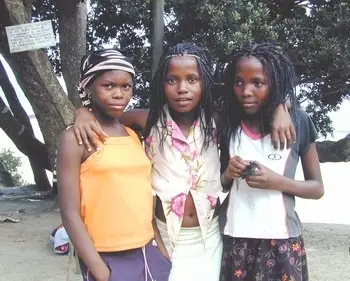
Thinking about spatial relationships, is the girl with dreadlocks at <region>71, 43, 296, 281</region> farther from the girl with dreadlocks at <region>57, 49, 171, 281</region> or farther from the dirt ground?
the dirt ground

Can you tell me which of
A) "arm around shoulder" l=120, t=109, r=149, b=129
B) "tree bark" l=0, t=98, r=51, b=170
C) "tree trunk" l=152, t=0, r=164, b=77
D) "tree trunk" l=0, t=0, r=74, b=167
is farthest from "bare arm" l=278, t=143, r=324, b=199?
"tree bark" l=0, t=98, r=51, b=170

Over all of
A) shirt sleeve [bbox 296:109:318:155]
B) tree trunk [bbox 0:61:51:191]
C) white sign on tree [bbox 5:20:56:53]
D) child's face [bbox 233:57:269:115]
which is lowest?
shirt sleeve [bbox 296:109:318:155]

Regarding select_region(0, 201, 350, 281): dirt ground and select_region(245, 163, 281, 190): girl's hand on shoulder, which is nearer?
select_region(245, 163, 281, 190): girl's hand on shoulder

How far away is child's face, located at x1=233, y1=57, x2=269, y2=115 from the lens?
2215 millimetres

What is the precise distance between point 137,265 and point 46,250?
331 cm

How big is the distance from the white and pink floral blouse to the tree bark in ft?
18.5

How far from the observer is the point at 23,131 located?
769 cm

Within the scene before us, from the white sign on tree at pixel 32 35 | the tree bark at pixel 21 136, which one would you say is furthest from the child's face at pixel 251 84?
the tree bark at pixel 21 136

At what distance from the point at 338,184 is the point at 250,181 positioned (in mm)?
9442

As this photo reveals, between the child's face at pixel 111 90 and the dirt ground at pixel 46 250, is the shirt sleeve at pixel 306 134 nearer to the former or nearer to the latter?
the child's face at pixel 111 90

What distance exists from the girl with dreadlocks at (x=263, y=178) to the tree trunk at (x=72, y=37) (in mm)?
4260

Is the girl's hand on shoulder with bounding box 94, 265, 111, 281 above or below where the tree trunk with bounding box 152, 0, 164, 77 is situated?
below

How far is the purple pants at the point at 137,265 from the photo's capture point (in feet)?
6.64

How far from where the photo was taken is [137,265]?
82.0 inches
